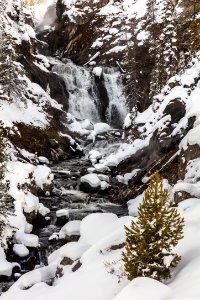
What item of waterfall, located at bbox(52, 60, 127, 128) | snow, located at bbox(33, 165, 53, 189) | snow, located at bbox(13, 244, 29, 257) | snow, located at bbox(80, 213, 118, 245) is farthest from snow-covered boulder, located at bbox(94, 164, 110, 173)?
waterfall, located at bbox(52, 60, 127, 128)

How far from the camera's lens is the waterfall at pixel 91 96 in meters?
47.7

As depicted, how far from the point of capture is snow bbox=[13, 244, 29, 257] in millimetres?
16953

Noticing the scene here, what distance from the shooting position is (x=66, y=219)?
70.2 ft

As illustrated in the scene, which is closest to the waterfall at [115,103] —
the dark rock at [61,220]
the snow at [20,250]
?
the dark rock at [61,220]

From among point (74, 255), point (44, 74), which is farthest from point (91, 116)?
point (74, 255)

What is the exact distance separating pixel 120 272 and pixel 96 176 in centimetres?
1888

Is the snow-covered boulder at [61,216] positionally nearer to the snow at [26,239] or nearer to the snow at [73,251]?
the snow at [26,239]

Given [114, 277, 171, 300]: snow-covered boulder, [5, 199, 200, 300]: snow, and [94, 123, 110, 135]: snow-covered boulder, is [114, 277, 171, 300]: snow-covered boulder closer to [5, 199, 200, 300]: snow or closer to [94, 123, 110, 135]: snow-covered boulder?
[5, 199, 200, 300]: snow

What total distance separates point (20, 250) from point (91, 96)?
33538 mm

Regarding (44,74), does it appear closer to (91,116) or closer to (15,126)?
(91,116)

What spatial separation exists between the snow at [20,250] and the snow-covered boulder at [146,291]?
11.1m

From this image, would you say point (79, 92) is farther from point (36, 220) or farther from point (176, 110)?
point (36, 220)

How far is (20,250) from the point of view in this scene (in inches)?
670

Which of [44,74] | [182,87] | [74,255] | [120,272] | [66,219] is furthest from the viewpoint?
[44,74]
